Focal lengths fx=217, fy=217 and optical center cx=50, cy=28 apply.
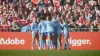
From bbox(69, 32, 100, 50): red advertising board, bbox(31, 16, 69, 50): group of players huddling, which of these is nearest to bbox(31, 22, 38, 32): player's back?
bbox(31, 16, 69, 50): group of players huddling

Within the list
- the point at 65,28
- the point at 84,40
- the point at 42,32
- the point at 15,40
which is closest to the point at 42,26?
the point at 42,32

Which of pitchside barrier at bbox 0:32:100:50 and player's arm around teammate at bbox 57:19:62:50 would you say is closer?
pitchside barrier at bbox 0:32:100:50

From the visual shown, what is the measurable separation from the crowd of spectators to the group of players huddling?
10.0 inches

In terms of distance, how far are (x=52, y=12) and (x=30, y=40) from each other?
1.86m

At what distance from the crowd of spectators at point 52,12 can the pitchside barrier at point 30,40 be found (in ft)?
0.85

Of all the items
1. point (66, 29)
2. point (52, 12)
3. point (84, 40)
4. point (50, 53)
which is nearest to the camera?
point (50, 53)

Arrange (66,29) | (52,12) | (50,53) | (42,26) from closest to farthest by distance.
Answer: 1. (50,53)
2. (66,29)
3. (42,26)
4. (52,12)

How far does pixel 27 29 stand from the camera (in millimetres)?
10805

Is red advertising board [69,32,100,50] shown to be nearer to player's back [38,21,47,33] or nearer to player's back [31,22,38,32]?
player's back [38,21,47,33]

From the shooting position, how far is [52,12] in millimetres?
11258

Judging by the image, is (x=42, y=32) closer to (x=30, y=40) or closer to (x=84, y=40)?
(x=30, y=40)

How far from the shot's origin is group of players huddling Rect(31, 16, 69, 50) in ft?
35.6

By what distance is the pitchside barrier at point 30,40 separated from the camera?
10617 millimetres

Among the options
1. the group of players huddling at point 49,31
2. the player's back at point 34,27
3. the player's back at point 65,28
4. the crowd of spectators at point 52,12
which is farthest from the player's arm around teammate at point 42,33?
the player's back at point 65,28
